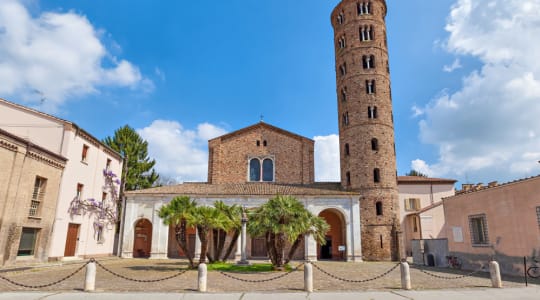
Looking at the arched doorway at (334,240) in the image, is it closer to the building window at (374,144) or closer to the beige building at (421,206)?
the building window at (374,144)

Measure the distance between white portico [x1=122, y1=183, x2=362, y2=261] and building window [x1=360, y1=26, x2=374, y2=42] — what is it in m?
15.1

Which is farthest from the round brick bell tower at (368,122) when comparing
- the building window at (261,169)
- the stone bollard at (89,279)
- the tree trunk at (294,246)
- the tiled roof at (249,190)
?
the stone bollard at (89,279)

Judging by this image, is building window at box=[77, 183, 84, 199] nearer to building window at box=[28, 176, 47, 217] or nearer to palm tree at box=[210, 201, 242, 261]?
building window at box=[28, 176, 47, 217]

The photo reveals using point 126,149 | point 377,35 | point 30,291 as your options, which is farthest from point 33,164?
point 377,35

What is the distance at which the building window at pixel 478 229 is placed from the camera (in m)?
17.1

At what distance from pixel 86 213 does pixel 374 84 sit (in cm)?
2622

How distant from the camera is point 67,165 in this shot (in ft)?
70.9

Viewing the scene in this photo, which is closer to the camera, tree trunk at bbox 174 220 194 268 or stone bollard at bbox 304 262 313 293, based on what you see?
stone bollard at bbox 304 262 313 293

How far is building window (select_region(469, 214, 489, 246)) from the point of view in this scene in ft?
56.0

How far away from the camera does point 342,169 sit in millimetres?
31094

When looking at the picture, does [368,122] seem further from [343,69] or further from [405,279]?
[405,279]

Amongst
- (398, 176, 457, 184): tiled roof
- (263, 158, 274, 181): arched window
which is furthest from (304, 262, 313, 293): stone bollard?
(398, 176, 457, 184): tiled roof

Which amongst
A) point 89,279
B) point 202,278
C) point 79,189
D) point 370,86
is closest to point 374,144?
point 370,86

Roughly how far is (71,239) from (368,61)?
2831 centimetres
